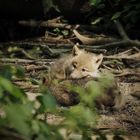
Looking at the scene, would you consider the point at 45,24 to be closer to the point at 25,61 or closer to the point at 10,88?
the point at 25,61

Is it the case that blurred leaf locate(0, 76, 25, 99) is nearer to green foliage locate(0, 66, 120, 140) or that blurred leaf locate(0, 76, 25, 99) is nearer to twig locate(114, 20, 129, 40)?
green foliage locate(0, 66, 120, 140)

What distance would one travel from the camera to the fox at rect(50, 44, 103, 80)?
5.76 meters

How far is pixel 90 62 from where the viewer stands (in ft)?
19.5

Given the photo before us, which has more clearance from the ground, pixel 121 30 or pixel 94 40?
pixel 121 30

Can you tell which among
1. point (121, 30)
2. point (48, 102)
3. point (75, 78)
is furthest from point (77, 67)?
point (48, 102)

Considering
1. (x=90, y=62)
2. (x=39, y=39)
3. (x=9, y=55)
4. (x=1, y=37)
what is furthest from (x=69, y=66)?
(x=1, y=37)

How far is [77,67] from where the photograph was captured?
5887 mm

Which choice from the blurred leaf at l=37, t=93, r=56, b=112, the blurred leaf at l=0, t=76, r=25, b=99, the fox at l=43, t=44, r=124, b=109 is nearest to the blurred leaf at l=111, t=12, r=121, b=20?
the fox at l=43, t=44, r=124, b=109

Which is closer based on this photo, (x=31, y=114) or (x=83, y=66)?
(x=31, y=114)

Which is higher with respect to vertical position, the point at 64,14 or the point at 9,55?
the point at 64,14

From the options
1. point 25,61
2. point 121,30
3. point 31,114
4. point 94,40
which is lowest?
point 31,114

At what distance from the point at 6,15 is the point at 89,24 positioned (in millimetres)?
1855

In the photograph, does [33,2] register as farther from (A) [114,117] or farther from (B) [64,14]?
(A) [114,117]

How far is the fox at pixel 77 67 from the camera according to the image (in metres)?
5.76
